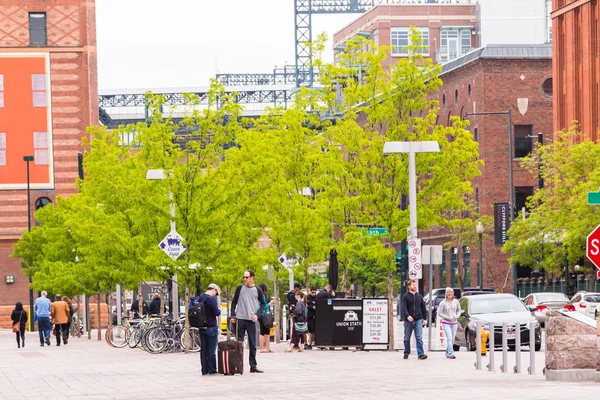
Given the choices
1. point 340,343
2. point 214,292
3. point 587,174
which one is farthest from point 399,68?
point 587,174

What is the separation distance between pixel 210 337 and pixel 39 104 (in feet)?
179

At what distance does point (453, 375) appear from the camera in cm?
2370

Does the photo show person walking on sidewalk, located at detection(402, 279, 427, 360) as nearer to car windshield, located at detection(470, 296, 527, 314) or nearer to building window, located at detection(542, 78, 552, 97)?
car windshield, located at detection(470, 296, 527, 314)

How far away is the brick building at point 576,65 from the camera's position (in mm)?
72125

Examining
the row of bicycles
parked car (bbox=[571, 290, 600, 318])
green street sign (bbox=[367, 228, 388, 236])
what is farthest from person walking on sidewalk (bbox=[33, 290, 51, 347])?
parked car (bbox=[571, 290, 600, 318])

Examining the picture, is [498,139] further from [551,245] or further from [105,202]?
[105,202]

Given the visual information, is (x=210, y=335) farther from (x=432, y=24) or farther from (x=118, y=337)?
(x=432, y=24)

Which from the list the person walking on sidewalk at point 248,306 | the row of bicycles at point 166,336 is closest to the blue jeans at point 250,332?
the person walking on sidewalk at point 248,306

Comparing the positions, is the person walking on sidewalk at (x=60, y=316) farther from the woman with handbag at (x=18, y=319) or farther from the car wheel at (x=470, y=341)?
the car wheel at (x=470, y=341)

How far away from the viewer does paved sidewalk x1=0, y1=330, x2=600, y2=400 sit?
20.0 metres

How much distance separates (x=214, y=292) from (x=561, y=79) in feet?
180

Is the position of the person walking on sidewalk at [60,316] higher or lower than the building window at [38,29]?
lower

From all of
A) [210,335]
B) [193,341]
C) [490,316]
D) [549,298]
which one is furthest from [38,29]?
[210,335]

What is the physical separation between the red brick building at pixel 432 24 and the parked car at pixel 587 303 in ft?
248
